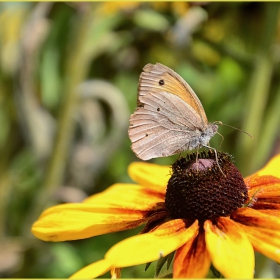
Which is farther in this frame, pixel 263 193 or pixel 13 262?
pixel 13 262

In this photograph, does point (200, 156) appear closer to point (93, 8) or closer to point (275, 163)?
point (275, 163)

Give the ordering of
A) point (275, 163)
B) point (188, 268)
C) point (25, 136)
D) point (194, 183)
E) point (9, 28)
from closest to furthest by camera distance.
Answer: point (188, 268) → point (194, 183) → point (275, 163) → point (25, 136) → point (9, 28)

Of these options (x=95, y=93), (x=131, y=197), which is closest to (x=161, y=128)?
(x=131, y=197)

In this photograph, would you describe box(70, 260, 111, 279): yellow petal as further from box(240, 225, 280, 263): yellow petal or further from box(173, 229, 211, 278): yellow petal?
box(240, 225, 280, 263): yellow petal

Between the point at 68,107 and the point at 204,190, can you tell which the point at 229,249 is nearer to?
the point at 204,190

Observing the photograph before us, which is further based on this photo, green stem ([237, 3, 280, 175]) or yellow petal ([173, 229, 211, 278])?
green stem ([237, 3, 280, 175])

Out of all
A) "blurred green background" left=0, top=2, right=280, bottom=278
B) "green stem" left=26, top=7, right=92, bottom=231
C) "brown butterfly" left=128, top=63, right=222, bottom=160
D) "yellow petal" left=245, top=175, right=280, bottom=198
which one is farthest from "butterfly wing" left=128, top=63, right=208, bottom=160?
"green stem" left=26, top=7, right=92, bottom=231

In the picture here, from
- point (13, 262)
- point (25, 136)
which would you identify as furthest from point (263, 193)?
point (25, 136)
